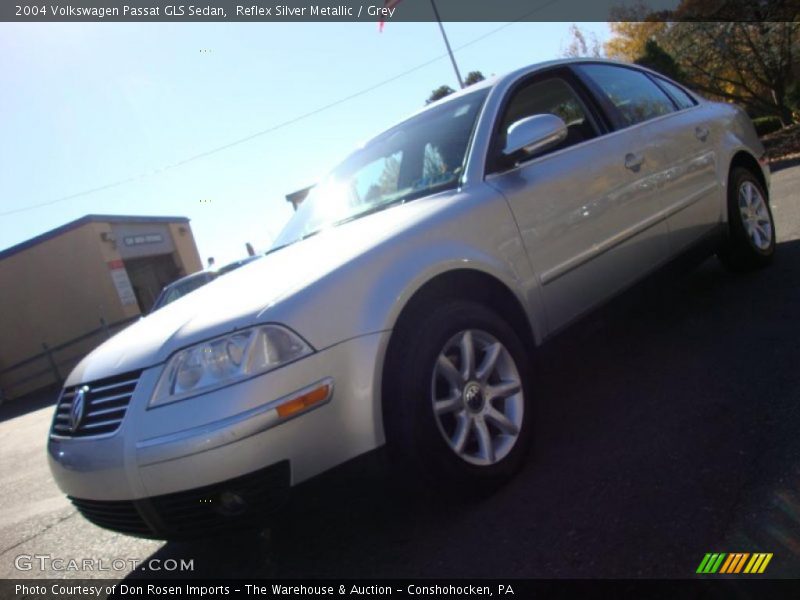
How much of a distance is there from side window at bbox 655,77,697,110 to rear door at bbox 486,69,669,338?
0.92m

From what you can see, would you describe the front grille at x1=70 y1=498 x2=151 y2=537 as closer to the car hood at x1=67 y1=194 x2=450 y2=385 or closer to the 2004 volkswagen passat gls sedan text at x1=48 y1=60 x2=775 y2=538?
the 2004 volkswagen passat gls sedan text at x1=48 y1=60 x2=775 y2=538

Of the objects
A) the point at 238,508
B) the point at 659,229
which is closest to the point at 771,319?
the point at 659,229

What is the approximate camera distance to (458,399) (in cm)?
228

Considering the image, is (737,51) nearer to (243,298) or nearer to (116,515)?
(243,298)

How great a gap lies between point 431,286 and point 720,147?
2969 mm

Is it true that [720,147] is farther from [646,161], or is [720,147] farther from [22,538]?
[22,538]

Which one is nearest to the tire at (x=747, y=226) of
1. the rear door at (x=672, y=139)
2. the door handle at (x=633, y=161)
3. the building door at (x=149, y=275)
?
the rear door at (x=672, y=139)

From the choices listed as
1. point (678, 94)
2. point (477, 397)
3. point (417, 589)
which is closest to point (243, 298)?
point (477, 397)

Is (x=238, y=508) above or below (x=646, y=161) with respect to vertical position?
below

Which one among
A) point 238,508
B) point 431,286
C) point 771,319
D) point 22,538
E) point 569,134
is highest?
point 569,134

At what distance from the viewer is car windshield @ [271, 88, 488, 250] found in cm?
297

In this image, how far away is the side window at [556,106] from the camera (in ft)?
10.8

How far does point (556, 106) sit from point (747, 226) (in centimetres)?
190

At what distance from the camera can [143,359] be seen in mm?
2129
